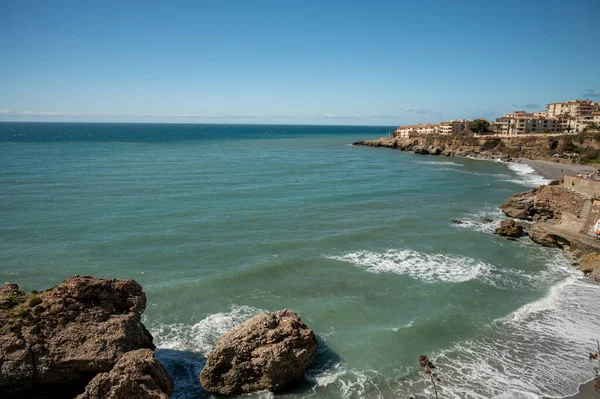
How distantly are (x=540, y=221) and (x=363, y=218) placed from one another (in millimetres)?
14543

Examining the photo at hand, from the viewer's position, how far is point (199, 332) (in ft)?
53.6

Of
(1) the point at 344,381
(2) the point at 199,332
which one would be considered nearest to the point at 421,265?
(1) the point at 344,381

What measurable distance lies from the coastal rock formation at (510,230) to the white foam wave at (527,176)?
27180mm

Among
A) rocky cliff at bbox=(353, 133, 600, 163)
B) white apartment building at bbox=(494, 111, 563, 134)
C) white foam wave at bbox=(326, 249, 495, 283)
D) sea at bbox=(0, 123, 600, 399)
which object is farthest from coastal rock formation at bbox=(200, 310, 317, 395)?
white apartment building at bbox=(494, 111, 563, 134)

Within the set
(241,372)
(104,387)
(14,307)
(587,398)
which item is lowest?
(587,398)

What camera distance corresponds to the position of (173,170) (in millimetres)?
58062

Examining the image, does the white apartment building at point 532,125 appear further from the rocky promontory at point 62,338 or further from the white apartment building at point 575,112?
the rocky promontory at point 62,338

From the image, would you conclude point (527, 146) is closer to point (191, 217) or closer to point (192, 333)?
point (191, 217)

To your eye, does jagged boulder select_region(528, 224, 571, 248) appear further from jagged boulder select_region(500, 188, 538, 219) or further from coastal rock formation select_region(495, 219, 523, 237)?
jagged boulder select_region(500, 188, 538, 219)

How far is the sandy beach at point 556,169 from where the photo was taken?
6047cm

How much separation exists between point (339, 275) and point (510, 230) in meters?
15.8

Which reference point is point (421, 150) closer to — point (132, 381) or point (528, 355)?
point (528, 355)

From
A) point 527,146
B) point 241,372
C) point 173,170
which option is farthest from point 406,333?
point 527,146

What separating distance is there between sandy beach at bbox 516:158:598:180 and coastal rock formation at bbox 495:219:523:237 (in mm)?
34193
